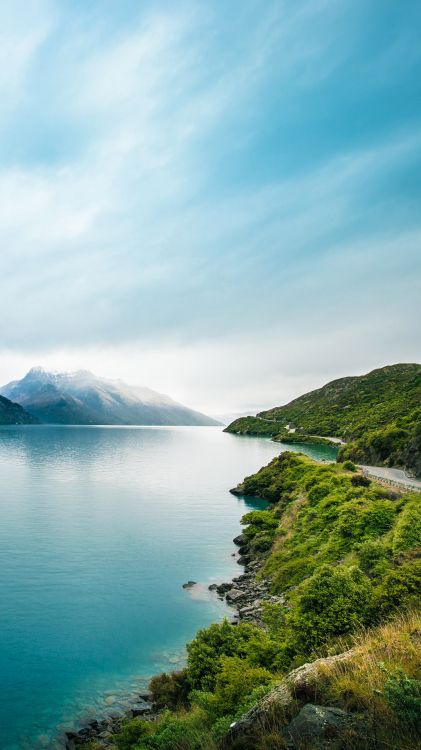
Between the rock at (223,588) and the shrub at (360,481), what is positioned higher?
the shrub at (360,481)

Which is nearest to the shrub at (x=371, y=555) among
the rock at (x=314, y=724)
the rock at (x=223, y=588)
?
the rock at (x=223, y=588)

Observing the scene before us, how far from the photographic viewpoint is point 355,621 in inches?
682

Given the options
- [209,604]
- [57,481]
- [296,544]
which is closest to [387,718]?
[209,604]

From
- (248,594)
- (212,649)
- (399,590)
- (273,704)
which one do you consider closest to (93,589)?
(248,594)

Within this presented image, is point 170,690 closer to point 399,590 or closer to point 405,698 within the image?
point 399,590

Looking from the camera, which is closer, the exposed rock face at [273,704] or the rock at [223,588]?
the exposed rock face at [273,704]

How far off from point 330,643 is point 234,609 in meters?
15.7

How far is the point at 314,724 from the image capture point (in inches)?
335

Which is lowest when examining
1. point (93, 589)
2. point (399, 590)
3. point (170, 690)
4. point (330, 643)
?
point (93, 589)

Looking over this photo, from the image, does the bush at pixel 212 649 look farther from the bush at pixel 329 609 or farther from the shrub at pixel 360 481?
the shrub at pixel 360 481

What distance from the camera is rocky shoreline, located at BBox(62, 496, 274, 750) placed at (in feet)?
55.7

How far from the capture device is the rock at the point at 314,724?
8312 millimetres

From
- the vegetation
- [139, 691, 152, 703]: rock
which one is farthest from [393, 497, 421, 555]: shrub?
[139, 691, 152, 703]: rock

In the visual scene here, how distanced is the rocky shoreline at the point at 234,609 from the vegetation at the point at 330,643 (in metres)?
0.76
